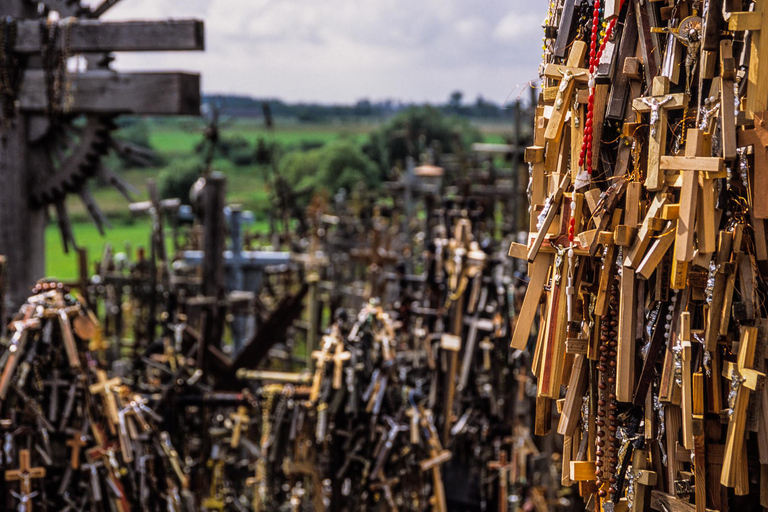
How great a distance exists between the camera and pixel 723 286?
2.48 m

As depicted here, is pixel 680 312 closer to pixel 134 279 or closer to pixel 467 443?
pixel 467 443

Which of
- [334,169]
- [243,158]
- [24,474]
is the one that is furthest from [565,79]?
[243,158]

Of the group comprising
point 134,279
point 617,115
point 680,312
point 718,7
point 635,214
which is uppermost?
point 718,7

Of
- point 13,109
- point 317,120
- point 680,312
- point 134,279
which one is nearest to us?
point 680,312

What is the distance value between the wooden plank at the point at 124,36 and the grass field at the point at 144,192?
65.0 feet

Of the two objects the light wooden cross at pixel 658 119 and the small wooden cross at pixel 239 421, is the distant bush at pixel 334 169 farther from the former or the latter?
the light wooden cross at pixel 658 119

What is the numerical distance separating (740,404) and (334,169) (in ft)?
101

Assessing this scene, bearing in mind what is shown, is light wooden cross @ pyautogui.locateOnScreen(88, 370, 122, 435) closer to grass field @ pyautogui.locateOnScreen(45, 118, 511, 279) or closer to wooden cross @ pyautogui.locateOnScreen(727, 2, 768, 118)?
wooden cross @ pyautogui.locateOnScreen(727, 2, 768, 118)

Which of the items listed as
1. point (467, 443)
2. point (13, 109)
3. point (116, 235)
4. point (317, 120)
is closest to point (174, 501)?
point (467, 443)

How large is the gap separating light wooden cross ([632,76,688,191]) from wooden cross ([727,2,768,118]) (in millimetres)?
199

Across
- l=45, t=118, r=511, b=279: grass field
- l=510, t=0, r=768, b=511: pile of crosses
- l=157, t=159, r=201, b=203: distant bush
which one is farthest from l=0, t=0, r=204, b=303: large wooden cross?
l=45, t=118, r=511, b=279: grass field

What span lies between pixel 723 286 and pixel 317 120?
2196 inches

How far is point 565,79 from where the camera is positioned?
9.07 ft

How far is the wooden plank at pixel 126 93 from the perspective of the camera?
604cm
